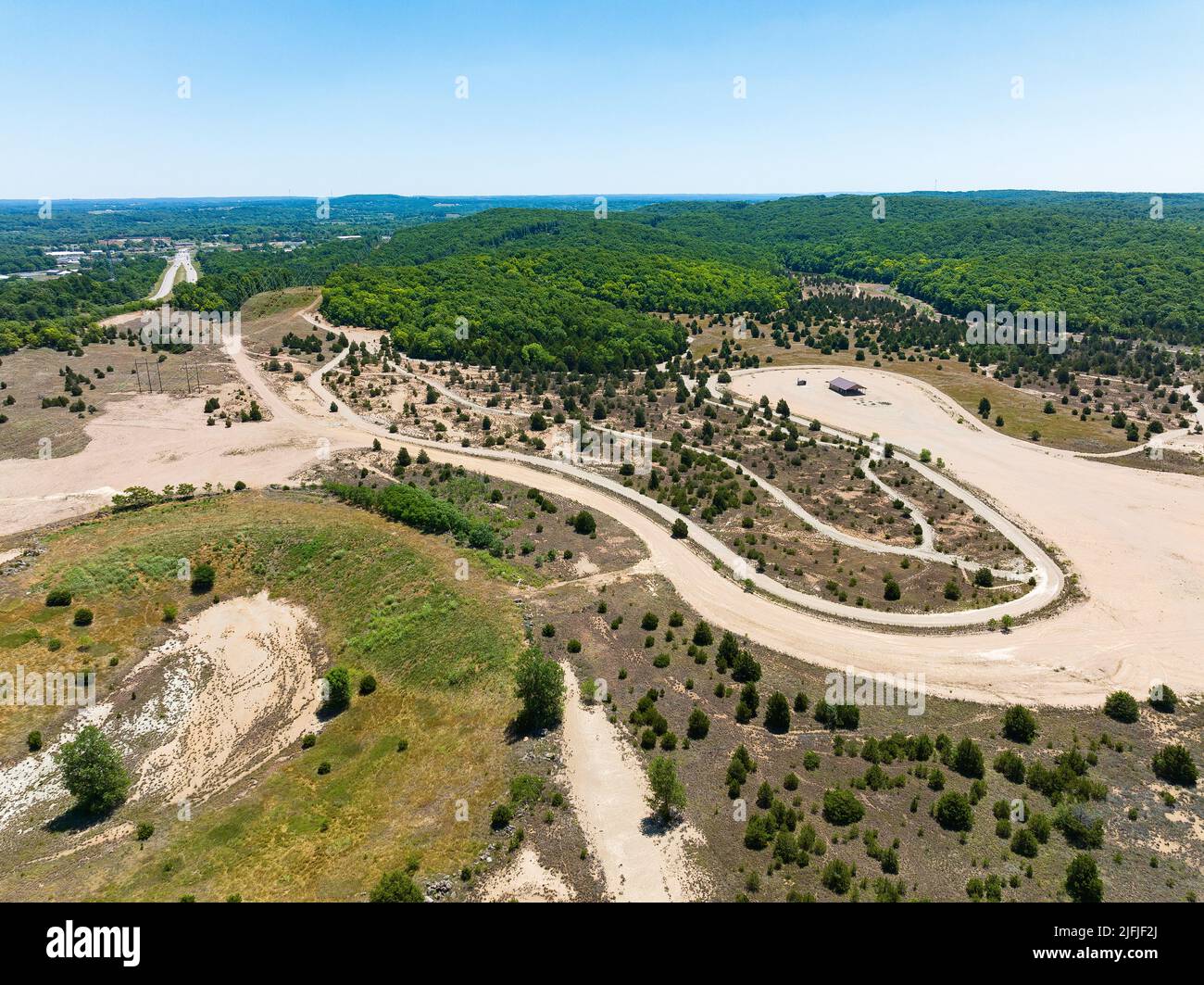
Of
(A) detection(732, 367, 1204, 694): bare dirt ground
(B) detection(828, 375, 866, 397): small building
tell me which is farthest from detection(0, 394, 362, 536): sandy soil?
(B) detection(828, 375, 866, 397): small building

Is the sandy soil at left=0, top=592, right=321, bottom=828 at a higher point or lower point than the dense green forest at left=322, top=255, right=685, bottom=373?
lower

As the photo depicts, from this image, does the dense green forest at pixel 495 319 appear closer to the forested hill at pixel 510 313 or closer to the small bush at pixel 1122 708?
the forested hill at pixel 510 313

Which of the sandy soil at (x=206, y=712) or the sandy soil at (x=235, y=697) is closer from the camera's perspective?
the sandy soil at (x=206, y=712)

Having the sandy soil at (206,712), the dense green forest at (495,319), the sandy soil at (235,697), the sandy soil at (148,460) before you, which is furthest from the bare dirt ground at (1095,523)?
the sandy soil at (148,460)

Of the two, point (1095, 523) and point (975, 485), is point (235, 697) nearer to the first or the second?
point (975, 485)

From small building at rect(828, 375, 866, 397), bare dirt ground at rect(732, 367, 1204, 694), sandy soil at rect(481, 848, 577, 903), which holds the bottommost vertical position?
sandy soil at rect(481, 848, 577, 903)

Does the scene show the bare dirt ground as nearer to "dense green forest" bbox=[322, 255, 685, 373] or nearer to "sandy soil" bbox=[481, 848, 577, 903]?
"sandy soil" bbox=[481, 848, 577, 903]
